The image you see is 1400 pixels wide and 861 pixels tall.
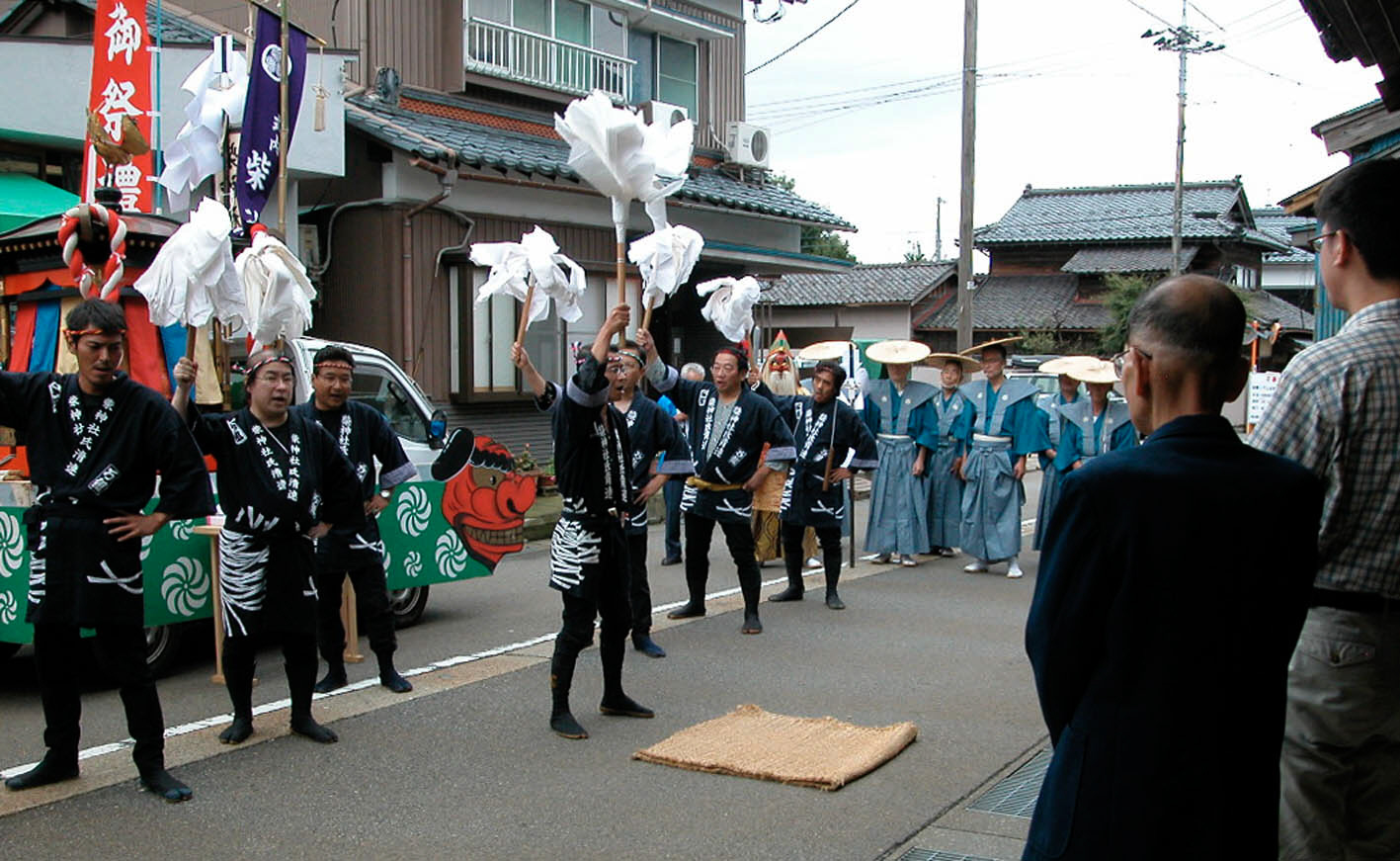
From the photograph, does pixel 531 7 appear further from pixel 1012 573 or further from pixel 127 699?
pixel 127 699

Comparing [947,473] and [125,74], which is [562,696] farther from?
[125,74]

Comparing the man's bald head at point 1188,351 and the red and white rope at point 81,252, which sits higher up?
the red and white rope at point 81,252

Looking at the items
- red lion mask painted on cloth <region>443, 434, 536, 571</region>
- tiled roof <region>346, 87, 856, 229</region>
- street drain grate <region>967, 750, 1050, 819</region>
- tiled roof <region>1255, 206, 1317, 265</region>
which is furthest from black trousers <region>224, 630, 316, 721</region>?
tiled roof <region>1255, 206, 1317, 265</region>

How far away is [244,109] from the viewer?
10172 mm

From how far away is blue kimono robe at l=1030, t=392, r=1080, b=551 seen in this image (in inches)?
421

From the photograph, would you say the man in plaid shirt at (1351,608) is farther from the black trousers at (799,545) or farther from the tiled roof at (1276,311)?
the tiled roof at (1276,311)

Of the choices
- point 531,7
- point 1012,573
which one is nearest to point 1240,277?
point 531,7

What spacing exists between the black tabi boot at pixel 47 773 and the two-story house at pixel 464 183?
9355mm

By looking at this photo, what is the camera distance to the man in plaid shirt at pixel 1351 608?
113 inches

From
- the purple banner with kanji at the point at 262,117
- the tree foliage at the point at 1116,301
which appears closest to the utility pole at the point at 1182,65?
the tree foliage at the point at 1116,301

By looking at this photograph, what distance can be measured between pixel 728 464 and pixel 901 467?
11.8 feet

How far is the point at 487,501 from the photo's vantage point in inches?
337

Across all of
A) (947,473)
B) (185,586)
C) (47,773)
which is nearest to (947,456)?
(947,473)

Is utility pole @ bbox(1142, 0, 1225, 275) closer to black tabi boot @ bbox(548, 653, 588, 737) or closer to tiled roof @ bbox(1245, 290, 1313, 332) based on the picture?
tiled roof @ bbox(1245, 290, 1313, 332)
